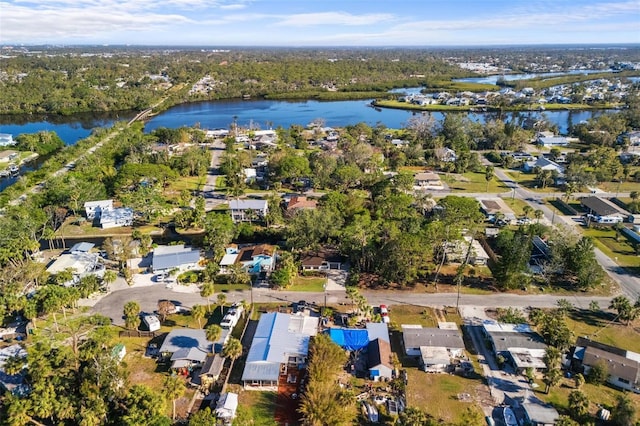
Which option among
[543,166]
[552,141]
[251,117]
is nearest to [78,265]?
[543,166]

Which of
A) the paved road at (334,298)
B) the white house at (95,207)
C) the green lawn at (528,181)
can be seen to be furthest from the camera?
the green lawn at (528,181)

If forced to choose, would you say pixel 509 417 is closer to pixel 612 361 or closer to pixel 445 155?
pixel 612 361

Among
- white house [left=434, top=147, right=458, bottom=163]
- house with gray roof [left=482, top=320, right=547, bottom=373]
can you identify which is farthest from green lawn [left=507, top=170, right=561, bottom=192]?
house with gray roof [left=482, top=320, right=547, bottom=373]

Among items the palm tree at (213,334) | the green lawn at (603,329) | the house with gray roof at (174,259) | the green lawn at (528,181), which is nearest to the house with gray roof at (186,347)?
the palm tree at (213,334)

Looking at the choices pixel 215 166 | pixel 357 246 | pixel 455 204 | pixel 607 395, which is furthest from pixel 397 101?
pixel 607 395

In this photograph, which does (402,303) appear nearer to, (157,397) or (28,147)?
(157,397)

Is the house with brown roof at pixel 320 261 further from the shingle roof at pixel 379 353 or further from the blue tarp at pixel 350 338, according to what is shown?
the shingle roof at pixel 379 353

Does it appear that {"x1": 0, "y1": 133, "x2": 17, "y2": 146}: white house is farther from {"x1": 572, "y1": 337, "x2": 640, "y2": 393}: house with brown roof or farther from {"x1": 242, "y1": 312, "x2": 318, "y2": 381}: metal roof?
{"x1": 572, "y1": 337, "x2": 640, "y2": 393}: house with brown roof
